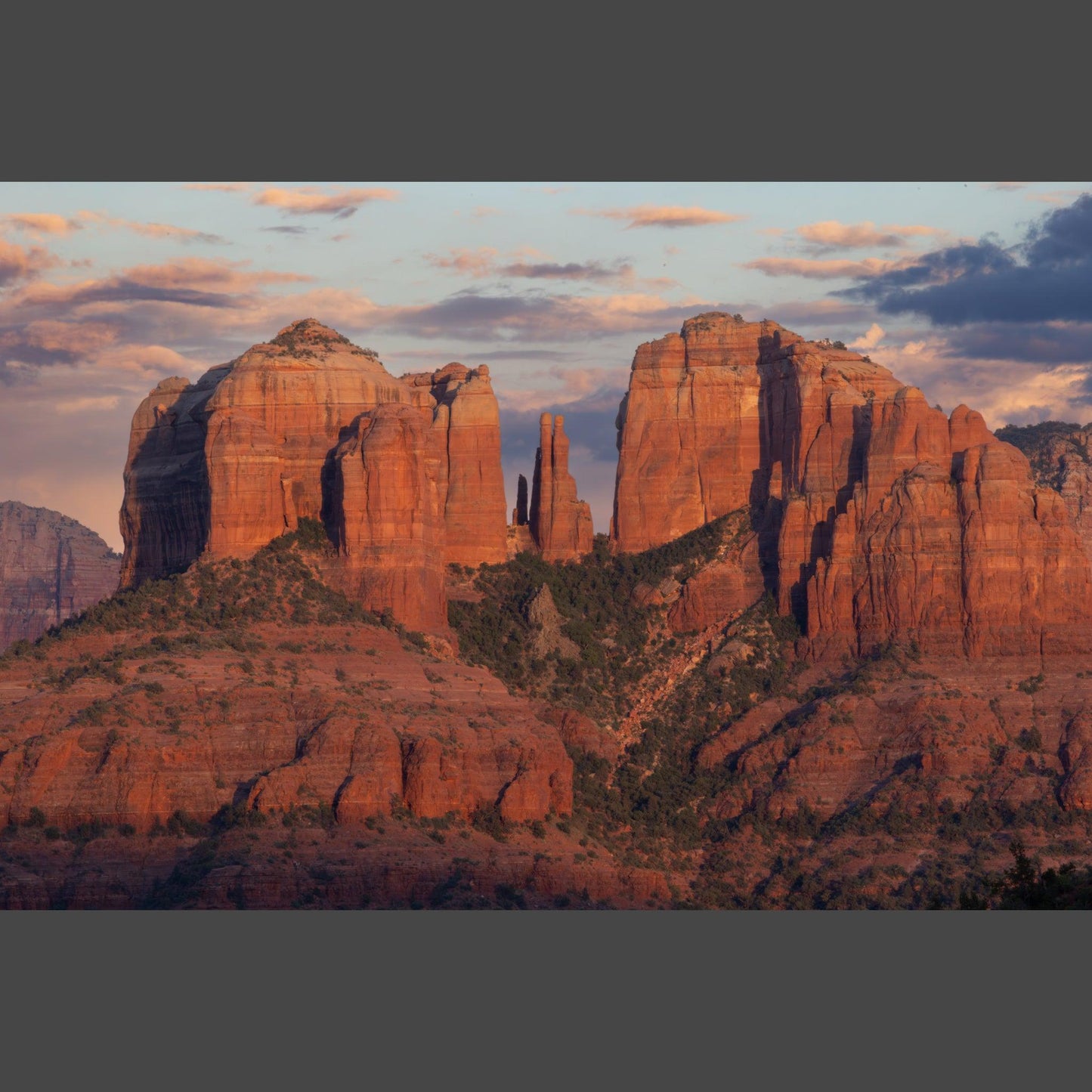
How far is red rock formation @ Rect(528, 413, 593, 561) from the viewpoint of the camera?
7352 inches

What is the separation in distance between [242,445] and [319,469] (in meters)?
5.66

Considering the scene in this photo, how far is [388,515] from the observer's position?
6762 inches

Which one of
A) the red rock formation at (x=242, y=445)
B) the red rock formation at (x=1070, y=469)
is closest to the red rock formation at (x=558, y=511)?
the red rock formation at (x=242, y=445)

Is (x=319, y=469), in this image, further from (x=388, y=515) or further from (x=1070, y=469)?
(x=1070, y=469)

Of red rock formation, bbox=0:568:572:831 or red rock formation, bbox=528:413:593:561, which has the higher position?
red rock formation, bbox=528:413:593:561

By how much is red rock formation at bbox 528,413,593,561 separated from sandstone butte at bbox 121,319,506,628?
328 cm

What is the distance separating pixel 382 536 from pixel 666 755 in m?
18.1

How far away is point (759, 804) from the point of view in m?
166

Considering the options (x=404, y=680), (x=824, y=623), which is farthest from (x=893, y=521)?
(x=404, y=680)

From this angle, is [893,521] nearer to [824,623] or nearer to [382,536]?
[824,623]

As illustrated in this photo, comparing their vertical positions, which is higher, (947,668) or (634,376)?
(634,376)

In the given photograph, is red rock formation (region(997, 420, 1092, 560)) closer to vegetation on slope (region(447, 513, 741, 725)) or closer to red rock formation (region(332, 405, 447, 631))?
vegetation on slope (region(447, 513, 741, 725))

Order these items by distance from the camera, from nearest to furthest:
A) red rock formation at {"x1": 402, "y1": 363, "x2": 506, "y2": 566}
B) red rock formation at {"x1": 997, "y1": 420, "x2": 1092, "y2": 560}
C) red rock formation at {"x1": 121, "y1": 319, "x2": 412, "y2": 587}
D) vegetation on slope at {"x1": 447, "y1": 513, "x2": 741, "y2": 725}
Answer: red rock formation at {"x1": 121, "y1": 319, "x2": 412, "y2": 587} < vegetation on slope at {"x1": 447, "y1": 513, "x2": 741, "y2": 725} < red rock formation at {"x1": 402, "y1": 363, "x2": 506, "y2": 566} < red rock formation at {"x1": 997, "y1": 420, "x2": 1092, "y2": 560}

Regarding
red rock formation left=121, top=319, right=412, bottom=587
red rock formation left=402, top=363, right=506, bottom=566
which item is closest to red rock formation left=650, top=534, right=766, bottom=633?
red rock formation left=402, top=363, right=506, bottom=566
